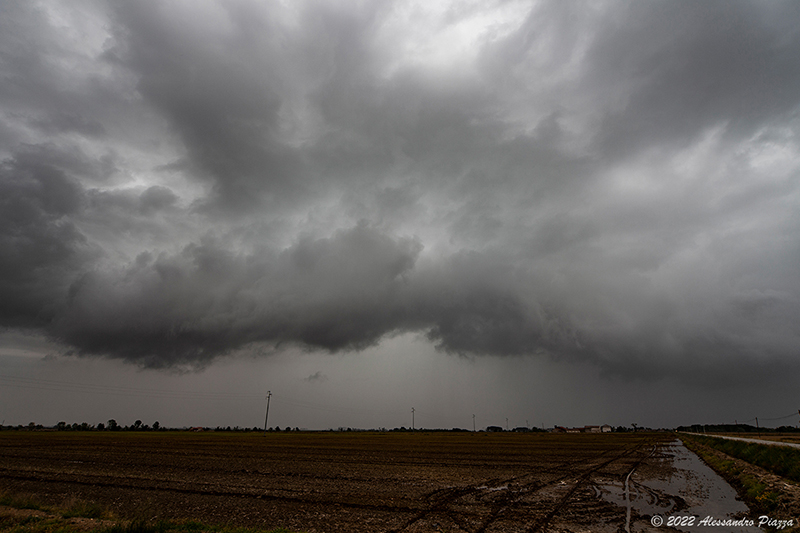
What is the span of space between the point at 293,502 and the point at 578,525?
48.0ft

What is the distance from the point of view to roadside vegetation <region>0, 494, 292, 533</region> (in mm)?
14734

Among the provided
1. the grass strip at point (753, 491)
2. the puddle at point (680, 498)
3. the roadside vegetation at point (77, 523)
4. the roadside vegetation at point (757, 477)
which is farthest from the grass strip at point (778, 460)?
the roadside vegetation at point (77, 523)

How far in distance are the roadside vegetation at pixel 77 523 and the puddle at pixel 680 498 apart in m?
17.8

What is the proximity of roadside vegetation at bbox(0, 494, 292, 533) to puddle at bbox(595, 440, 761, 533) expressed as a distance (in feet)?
58.4

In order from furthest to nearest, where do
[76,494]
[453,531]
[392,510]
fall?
[76,494] < [392,510] < [453,531]

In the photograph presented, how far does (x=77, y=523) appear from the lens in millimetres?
16188

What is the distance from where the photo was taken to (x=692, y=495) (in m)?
25.2

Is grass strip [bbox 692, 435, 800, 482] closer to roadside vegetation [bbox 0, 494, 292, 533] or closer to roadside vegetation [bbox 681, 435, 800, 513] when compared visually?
roadside vegetation [bbox 681, 435, 800, 513]

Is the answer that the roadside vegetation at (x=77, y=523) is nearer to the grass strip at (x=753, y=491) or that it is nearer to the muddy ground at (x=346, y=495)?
the muddy ground at (x=346, y=495)

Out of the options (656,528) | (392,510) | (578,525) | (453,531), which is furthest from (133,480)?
(656,528)

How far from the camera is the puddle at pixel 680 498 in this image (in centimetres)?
1864

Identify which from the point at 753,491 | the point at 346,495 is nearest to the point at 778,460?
the point at 753,491

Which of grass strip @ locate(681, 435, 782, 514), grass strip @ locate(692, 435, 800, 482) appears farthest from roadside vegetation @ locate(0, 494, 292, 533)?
grass strip @ locate(692, 435, 800, 482)

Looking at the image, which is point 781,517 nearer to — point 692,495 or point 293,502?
point 692,495
